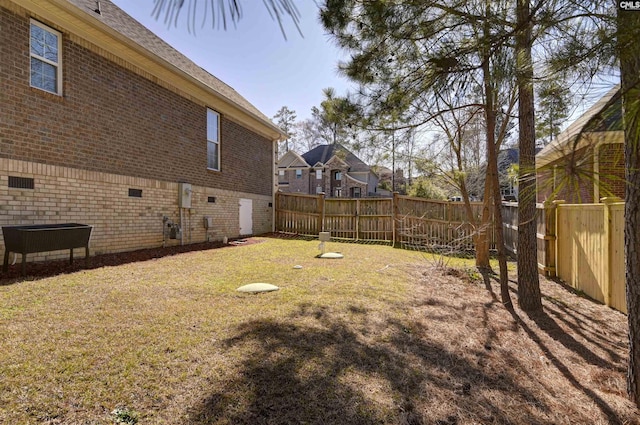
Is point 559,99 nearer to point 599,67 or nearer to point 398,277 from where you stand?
point 599,67

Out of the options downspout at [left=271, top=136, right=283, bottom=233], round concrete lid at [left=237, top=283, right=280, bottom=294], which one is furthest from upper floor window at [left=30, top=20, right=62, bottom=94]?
downspout at [left=271, top=136, right=283, bottom=233]

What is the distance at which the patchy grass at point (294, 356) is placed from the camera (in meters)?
1.96

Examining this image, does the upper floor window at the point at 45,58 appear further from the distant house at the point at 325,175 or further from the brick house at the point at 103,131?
the distant house at the point at 325,175

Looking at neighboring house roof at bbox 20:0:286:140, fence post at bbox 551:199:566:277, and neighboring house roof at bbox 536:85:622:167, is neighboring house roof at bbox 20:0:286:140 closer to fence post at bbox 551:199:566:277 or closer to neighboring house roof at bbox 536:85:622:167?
neighboring house roof at bbox 536:85:622:167

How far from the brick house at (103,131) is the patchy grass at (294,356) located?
2.26 m

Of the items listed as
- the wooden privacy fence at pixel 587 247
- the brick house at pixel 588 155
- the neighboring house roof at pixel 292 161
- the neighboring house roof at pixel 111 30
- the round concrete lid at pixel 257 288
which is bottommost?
the round concrete lid at pixel 257 288

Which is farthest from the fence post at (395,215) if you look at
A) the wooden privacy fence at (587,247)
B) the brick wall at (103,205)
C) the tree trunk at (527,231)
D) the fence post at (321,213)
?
the brick wall at (103,205)

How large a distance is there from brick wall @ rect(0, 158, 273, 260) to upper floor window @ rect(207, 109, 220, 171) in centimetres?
106

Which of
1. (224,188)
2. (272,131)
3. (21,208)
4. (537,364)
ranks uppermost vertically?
(272,131)

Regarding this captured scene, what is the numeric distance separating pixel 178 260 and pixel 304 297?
3.73m

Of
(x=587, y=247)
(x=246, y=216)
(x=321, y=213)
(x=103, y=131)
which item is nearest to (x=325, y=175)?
(x=321, y=213)

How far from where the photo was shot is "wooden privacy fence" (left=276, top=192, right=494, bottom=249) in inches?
402

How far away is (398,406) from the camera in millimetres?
2100

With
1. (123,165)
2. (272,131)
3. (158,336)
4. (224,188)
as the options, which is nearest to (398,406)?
(158,336)
